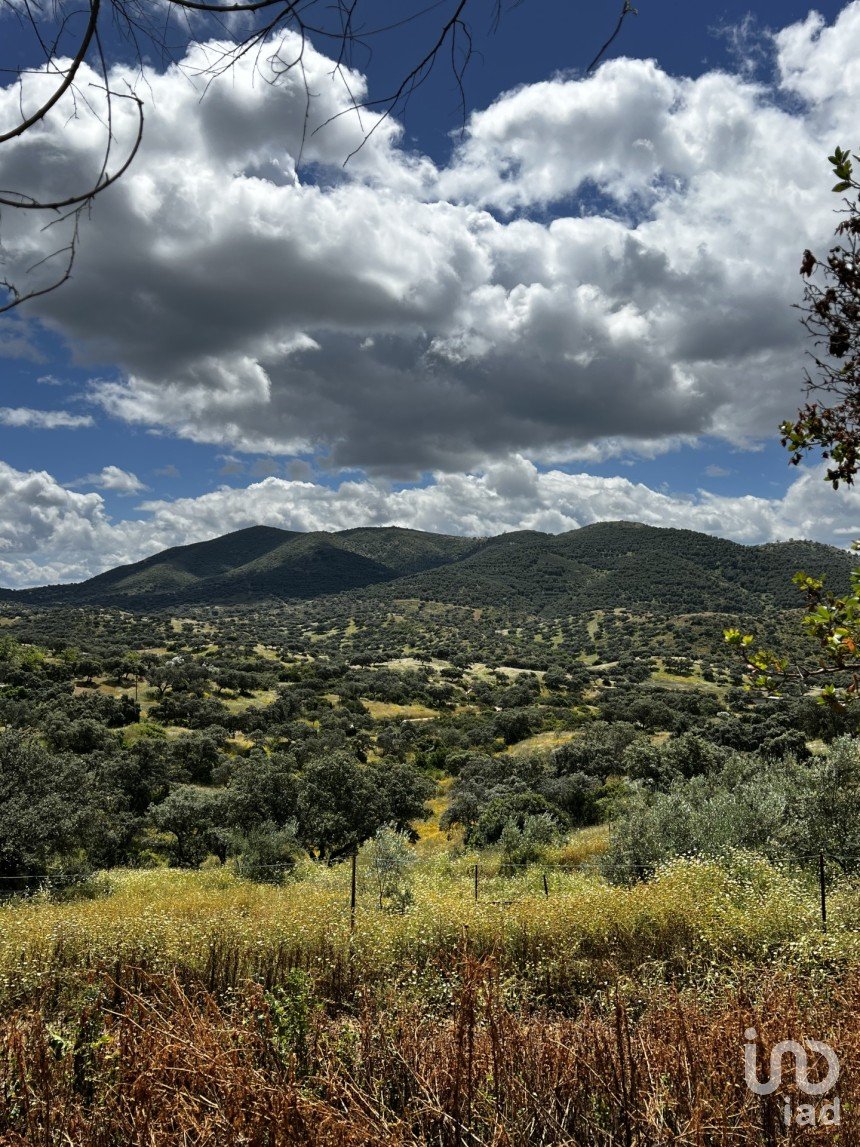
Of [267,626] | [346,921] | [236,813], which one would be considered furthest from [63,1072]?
[267,626]

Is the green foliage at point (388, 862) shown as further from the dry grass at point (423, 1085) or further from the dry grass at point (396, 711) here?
the dry grass at point (396, 711)

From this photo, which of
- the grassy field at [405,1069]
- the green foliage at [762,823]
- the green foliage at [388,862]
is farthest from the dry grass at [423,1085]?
the green foliage at [762,823]

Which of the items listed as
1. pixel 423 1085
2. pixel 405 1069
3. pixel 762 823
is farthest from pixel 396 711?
pixel 423 1085

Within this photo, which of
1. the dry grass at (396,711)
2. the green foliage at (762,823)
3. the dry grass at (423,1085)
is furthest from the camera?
the dry grass at (396,711)

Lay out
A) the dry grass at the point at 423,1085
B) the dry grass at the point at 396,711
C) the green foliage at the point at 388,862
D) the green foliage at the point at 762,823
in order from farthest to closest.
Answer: the dry grass at the point at 396,711, the green foliage at the point at 762,823, the green foliage at the point at 388,862, the dry grass at the point at 423,1085

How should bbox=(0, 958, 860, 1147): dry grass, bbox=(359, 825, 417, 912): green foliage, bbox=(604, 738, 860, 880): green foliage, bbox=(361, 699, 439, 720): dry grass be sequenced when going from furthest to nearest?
bbox=(361, 699, 439, 720): dry grass
bbox=(604, 738, 860, 880): green foliage
bbox=(359, 825, 417, 912): green foliage
bbox=(0, 958, 860, 1147): dry grass

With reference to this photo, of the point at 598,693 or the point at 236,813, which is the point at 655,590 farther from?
the point at 236,813

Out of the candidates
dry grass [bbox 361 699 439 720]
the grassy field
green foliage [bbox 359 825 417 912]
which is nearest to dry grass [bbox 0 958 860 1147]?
the grassy field

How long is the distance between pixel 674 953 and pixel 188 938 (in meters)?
8.69

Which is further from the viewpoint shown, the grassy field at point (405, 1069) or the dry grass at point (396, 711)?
the dry grass at point (396, 711)

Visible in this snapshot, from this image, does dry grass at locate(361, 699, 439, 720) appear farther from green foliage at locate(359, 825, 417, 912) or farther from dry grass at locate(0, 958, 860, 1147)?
dry grass at locate(0, 958, 860, 1147)

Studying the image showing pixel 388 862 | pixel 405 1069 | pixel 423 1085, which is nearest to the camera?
pixel 423 1085

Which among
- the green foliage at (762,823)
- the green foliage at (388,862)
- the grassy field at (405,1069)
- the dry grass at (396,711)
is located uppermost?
the grassy field at (405,1069)

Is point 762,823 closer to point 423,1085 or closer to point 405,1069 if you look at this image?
point 405,1069
